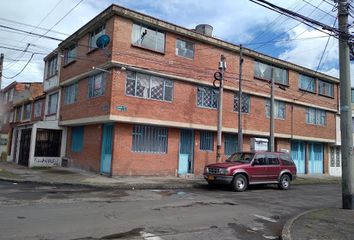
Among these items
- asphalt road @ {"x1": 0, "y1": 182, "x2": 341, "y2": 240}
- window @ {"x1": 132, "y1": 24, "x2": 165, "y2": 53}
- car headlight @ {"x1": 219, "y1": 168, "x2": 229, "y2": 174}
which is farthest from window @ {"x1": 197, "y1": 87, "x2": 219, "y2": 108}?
asphalt road @ {"x1": 0, "y1": 182, "x2": 341, "y2": 240}

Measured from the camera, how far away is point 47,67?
29.1 meters

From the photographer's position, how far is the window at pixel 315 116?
103ft

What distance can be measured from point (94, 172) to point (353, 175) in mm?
13425

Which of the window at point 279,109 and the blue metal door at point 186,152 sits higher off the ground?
the window at point 279,109

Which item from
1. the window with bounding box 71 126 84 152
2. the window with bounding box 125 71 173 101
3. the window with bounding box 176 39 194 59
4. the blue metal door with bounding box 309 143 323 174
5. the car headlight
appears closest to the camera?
the car headlight

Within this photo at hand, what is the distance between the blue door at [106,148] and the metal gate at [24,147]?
24.2 feet

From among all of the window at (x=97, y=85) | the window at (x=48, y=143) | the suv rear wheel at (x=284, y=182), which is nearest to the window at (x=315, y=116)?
the suv rear wheel at (x=284, y=182)

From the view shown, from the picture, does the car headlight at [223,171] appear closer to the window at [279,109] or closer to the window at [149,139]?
the window at [149,139]

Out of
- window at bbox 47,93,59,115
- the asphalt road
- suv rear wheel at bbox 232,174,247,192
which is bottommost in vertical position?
the asphalt road

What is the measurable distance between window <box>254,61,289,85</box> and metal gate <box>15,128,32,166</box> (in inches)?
651

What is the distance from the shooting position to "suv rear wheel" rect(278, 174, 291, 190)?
1880 cm

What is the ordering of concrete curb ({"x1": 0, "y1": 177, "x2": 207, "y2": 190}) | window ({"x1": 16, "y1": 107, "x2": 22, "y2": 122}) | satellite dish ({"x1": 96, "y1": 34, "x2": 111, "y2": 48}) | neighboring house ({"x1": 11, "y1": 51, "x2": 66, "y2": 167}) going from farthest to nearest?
1. window ({"x1": 16, "y1": 107, "x2": 22, "y2": 122})
2. neighboring house ({"x1": 11, "y1": 51, "x2": 66, "y2": 167})
3. satellite dish ({"x1": 96, "y1": 34, "x2": 111, "y2": 48})
4. concrete curb ({"x1": 0, "y1": 177, "x2": 207, "y2": 190})

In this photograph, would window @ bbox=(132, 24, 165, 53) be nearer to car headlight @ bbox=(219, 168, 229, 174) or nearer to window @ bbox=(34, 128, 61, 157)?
car headlight @ bbox=(219, 168, 229, 174)

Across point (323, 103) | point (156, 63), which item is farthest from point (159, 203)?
point (323, 103)
